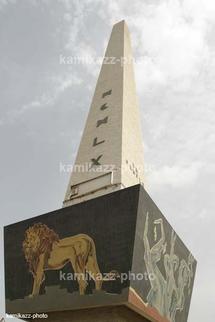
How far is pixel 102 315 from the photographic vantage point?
1845 cm

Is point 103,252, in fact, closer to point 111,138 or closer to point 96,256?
point 96,256

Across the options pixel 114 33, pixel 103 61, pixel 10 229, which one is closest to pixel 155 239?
pixel 10 229

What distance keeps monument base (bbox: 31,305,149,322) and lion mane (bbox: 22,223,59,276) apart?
2374mm

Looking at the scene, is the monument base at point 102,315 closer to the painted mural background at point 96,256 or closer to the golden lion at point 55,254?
the painted mural background at point 96,256

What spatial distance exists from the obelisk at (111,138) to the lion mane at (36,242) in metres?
2.96

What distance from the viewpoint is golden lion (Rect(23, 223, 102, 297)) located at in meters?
18.3

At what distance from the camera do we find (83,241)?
18750 mm

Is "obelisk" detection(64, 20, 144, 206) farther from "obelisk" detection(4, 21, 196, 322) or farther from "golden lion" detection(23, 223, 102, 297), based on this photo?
"golden lion" detection(23, 223, 102, 297)

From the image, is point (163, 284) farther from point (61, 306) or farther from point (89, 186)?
point (89, 186)

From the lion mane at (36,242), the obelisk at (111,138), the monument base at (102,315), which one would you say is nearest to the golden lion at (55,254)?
the lion mane at (36,242)

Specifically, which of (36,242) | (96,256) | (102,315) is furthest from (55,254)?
(102,315)

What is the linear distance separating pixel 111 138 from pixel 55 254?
23.2 ft

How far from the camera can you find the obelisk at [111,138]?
883 inches

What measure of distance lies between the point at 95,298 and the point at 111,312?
3.88ft
